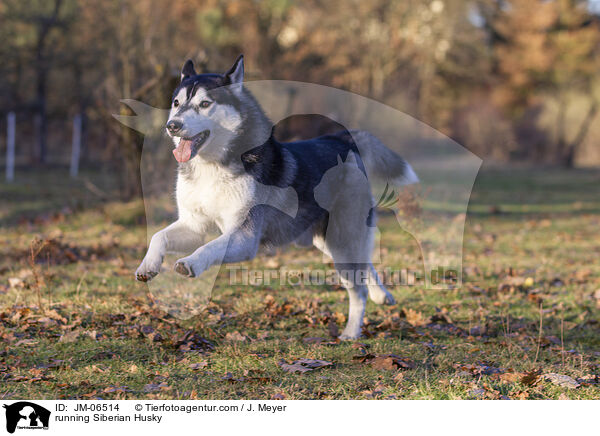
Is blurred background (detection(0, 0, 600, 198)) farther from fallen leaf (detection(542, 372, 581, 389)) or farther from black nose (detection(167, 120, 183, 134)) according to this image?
fallen leaf (detection(542, 372, 581, 389))

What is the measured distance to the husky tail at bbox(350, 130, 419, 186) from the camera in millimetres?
5398

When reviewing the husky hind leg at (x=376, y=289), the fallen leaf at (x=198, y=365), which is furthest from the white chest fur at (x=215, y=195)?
the husky hind leg at (x=376, y=289)

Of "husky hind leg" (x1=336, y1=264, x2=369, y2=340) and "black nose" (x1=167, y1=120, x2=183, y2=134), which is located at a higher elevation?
"black nose" (x1=167, y1=120, x2=183, y2=134)

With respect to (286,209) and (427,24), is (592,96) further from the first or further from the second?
(286,209)

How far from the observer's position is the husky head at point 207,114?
3939 millimetres

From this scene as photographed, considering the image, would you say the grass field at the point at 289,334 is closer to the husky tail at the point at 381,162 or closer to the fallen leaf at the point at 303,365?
A: the fallen leaf at the point at 303,365

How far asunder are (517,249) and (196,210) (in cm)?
641

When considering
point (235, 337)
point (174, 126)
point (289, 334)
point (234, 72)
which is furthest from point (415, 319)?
point (174, 126)

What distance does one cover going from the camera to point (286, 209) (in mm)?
4566

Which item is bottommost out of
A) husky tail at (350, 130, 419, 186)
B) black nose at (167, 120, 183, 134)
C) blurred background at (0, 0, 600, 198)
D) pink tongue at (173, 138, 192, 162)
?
pink tongue at (173, 138, 192, 162)

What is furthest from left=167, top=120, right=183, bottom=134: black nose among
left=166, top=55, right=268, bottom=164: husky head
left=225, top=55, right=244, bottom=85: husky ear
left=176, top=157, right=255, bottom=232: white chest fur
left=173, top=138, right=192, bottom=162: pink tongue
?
left=225, top=55, right=244, bottom=85: husky ear

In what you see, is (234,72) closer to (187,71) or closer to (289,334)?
(187,71)
